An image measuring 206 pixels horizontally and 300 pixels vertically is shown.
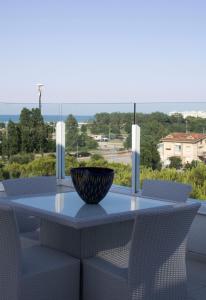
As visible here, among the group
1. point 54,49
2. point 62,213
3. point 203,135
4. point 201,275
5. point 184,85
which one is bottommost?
point 201,275

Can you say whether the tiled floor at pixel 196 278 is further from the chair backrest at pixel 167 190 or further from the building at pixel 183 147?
the building at pixel 183 147

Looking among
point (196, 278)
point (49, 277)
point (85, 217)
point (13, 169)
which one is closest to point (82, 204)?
point (85, 217)

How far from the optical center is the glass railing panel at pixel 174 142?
514 cm

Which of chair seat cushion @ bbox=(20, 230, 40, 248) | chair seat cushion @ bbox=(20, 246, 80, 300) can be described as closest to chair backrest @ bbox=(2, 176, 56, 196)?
chair seat cushion @ bbox=(20, 230, 40, 248)

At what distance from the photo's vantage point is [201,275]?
169 inches

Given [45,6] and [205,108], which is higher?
[45,6]

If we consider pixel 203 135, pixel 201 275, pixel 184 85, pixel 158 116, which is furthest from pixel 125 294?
pixel 184 85

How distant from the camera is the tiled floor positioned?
12.6 ft

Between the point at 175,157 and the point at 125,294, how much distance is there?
2562mm

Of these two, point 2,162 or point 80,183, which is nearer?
point 80,183

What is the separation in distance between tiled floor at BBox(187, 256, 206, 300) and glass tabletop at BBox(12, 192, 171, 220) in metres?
0.73

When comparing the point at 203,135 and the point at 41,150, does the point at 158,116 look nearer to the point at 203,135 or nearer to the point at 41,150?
the point at 203,135

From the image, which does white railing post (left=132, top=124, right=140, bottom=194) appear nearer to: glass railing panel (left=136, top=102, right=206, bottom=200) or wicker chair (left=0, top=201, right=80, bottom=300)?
glass railing panel (left=136, top=102, right=206, bottom=200)

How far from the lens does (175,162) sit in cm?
533
